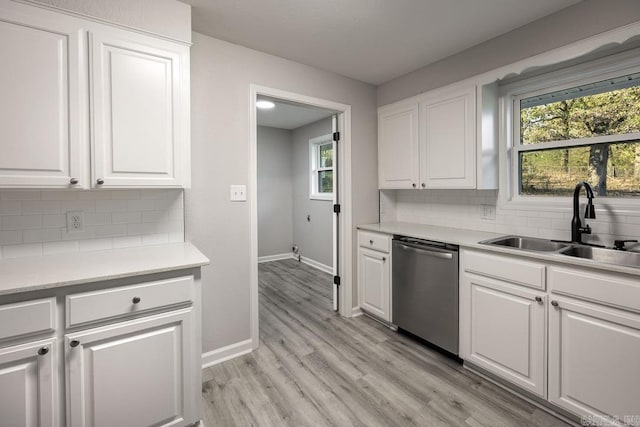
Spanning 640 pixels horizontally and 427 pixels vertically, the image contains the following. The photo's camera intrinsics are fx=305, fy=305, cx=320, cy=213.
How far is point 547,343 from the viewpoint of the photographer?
1.74 meters

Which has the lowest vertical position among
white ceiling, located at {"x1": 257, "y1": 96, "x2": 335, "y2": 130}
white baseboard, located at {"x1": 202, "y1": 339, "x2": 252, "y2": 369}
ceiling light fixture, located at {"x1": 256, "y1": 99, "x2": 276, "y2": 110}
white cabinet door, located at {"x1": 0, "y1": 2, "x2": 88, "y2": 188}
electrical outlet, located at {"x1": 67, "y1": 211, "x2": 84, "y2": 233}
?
white baseboard, located at {"x1": 202, "y1": 339, "x2": 252, "y2": 369}

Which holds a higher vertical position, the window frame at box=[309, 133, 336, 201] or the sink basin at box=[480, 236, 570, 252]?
the window frame at box=[309, 133, 336, 201]

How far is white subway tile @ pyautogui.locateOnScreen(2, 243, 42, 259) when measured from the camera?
1.62 m

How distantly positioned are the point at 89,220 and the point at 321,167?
3.69 meters

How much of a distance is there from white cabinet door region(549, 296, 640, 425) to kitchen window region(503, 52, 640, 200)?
95 cm

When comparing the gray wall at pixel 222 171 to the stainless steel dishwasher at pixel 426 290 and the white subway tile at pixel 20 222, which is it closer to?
the white subway tile at pixel 20 222

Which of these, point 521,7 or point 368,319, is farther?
point 368,319

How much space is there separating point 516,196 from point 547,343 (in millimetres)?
1216

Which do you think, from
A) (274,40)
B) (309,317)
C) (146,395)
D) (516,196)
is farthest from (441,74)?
(146,395)

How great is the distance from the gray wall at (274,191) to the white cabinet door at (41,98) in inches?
155

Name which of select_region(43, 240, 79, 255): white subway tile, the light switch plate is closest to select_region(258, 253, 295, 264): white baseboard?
the light switch plate

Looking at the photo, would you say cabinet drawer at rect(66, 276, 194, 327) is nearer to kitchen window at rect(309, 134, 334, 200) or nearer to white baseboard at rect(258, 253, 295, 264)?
kitchen window at rect(309, 134, 334, 200)

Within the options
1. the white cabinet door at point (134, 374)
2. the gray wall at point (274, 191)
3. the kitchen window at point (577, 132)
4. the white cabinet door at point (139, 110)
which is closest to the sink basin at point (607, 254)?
the kitchen window at point (577, 132)

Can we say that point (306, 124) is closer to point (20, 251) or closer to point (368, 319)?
point (368, 319)
